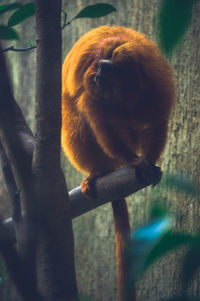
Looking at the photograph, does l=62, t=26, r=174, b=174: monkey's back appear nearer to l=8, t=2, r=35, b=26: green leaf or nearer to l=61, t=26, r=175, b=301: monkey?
l=61, t=26, r=175, b=301: monkey

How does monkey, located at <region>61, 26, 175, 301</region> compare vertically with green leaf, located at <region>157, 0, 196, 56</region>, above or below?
below

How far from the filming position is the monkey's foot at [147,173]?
131cm

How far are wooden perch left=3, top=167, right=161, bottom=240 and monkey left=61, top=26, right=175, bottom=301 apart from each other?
3.2 inches

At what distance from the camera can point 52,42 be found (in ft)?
2.96

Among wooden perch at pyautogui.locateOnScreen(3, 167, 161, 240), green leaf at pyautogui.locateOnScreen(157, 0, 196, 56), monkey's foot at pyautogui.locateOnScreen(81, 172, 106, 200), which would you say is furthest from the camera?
monkey's foot at pyautogui.locateOnScreen(81, 172, 106, 200)

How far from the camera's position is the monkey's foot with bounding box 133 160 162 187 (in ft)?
4.31

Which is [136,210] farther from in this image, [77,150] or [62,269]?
[62,269]

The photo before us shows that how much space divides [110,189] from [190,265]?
94 cm

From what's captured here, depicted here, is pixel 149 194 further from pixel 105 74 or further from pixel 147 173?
pixel 105 74

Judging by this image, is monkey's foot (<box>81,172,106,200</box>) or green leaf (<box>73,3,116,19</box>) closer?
green leaf (<box>73,3,116,19</box>)

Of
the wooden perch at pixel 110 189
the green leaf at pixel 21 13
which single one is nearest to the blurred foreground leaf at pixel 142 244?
the green leaf at pixel 21 13

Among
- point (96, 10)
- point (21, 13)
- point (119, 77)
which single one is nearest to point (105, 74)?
point (119, 77)

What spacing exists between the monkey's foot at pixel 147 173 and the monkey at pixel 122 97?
0.06m

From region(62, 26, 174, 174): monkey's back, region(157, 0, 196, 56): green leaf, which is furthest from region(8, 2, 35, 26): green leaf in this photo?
region(62, 26, 174, 174): monkey's back
